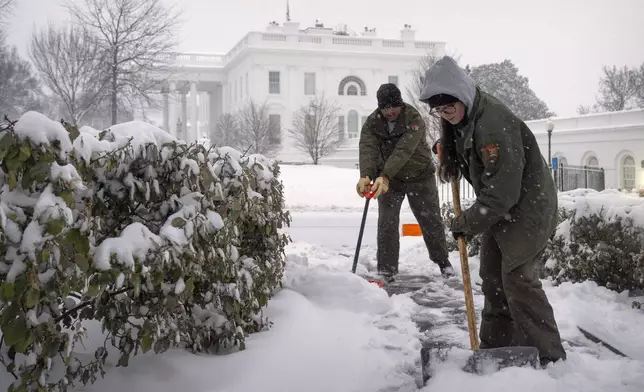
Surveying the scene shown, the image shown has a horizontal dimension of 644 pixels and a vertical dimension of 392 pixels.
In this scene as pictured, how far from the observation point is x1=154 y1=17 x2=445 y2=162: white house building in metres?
52.8

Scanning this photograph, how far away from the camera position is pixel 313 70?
54531 millimetres

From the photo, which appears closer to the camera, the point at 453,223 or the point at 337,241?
the point at 453,223

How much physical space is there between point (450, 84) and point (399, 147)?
92.8 inches

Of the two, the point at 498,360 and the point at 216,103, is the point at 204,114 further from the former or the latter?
the point at 498,360

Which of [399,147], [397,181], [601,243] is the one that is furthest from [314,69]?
[601,243]

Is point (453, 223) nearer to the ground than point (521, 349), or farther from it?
farther from it

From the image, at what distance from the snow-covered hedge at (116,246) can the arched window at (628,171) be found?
106 ft

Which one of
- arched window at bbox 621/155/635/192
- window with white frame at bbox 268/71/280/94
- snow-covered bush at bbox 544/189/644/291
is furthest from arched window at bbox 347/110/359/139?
snow-covered bush at bbox 544/189/644/291

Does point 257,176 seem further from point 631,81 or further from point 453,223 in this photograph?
point 631,81

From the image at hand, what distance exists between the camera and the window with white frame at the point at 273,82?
53.3 meters

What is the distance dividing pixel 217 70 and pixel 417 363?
61641mm

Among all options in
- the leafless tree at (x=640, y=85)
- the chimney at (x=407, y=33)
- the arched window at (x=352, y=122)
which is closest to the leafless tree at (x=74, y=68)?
the arched window at (x=352, y=122)

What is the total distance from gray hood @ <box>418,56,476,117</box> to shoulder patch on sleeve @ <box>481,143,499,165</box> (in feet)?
0.79

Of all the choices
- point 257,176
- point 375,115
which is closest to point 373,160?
point 375,115
